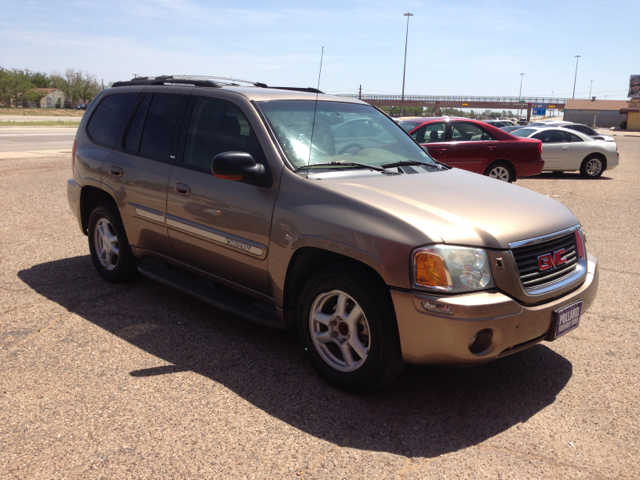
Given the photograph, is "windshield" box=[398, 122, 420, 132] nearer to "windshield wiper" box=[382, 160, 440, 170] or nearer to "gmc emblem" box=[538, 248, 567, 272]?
"windshield wiper" box=[382, 160, 440, 170]

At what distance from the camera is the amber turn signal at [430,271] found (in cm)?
296

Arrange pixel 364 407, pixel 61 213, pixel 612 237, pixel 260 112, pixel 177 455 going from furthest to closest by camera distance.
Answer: pixel 61 213
pixel 612 237
pixel 260 112
pixel 364 407
pixel 177 455

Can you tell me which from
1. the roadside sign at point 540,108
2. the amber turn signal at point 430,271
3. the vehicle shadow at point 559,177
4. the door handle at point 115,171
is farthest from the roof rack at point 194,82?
the roadside sign at point 540,108

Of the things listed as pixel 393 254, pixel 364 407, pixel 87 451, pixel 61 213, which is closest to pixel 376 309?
pixel 393 254

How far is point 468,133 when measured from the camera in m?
12.2

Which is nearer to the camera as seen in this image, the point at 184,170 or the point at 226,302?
the point at 226,302

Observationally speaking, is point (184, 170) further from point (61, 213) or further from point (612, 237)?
point (612, 237)

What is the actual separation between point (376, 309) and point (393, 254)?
13.1 inches

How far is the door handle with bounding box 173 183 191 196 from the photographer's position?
421 centimetres

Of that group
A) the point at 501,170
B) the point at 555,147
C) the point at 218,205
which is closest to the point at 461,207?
the point at 218,205

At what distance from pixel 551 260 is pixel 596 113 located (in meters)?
101

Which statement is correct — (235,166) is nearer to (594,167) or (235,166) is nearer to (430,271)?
(430,271)

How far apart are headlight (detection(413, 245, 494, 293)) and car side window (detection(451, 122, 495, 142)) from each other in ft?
31.3

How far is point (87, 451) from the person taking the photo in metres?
2.80
